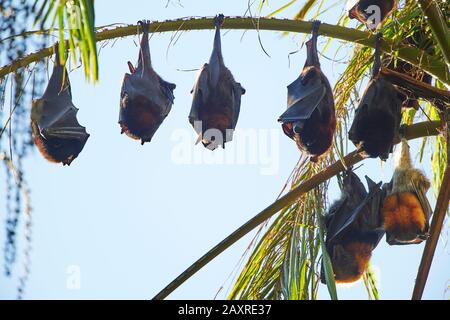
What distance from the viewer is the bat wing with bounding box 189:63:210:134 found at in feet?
16.9

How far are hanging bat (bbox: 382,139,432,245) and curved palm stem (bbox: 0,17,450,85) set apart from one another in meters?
0.84

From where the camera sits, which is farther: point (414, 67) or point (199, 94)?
point (414, 67)

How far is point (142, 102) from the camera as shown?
537 cm

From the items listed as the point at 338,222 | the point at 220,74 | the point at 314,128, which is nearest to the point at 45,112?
the point at 220,74

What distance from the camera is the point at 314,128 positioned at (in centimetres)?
513

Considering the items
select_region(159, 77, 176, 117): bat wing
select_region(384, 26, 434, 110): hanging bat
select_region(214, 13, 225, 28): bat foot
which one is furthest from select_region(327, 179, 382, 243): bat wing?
select_region(214, 13, 225, 28): bat foot

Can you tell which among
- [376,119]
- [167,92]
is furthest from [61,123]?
[376,119]

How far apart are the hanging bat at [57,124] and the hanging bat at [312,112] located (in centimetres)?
114

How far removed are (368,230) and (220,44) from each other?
1.47m

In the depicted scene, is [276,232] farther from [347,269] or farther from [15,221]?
[15,221]

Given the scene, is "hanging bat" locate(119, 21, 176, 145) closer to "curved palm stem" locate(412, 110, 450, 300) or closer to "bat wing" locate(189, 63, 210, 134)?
"bat wing" locate(189, 63, 210, 134)

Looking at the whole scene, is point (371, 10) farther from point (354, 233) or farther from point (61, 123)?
point (61, 123)

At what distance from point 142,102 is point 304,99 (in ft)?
2.85
